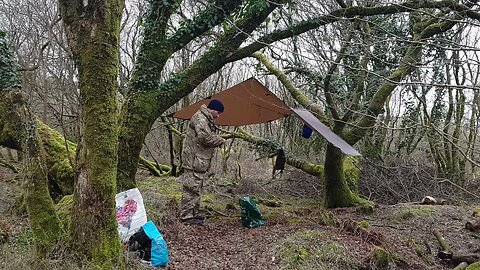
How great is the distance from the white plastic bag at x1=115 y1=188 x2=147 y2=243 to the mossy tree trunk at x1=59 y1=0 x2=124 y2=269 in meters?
0.74

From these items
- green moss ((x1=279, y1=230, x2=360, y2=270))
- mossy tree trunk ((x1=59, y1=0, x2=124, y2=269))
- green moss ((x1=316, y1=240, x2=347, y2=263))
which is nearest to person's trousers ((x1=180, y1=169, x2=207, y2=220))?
green moss ((x1=279, y1=230, x2=360, y2=270))

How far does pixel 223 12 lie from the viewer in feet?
18.9

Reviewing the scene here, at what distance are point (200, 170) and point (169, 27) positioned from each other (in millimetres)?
2027

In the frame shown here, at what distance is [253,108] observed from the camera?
7.36m

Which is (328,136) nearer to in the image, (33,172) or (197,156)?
(197,156)

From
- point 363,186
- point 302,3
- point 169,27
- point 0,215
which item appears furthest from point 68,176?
point 363,186

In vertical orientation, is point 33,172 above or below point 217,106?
below

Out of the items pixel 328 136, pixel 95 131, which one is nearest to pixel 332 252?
pixel 328 136

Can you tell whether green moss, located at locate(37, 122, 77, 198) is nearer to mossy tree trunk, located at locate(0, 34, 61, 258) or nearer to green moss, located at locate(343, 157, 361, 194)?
mossy tree trunk, located at locate(0, 34, 61, 258)

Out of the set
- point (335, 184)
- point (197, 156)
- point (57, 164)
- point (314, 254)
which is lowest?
point (314, 254)

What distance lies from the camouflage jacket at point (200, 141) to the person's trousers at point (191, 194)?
0.30 ft

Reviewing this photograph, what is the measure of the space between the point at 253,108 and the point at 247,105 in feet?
0.53

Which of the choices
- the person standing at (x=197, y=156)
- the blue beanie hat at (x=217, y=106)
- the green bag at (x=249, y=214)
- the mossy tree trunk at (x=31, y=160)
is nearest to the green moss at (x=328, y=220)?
the green bag at (x=249, y=214)

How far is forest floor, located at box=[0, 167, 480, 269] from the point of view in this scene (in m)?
4.12
